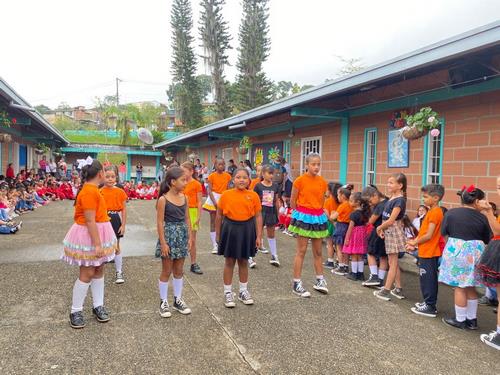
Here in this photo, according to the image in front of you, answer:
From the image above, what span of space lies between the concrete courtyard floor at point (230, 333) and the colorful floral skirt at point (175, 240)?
65cm

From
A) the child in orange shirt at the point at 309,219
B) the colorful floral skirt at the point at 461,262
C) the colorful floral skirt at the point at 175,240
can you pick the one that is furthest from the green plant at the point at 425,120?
the colorful floral skirt at the point at 175,240

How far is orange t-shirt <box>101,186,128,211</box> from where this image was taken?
5.27 m

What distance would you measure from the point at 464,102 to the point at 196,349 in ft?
19.2

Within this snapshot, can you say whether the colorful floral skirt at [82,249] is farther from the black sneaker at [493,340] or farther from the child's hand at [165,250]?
the black sneaker at [493,340]

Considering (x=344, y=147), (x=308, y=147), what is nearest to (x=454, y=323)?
(x=344, y=147)

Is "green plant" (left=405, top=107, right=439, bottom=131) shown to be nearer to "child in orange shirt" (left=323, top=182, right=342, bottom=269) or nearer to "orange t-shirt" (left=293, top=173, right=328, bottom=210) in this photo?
"child in orange shirt" (left=323, top=182, right=342, bottom=269)

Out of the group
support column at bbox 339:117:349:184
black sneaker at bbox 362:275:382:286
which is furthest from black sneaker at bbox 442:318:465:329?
support column at bbox 339:117:349:184

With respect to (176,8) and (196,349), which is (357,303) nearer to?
(196,349)

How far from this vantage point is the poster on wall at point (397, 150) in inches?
309

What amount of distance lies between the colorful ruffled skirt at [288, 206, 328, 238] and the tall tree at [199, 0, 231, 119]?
103 feet

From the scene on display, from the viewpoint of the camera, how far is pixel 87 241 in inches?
150

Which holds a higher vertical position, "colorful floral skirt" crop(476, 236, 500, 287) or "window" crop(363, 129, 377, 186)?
"window" crop(363, 129, 377, 186)

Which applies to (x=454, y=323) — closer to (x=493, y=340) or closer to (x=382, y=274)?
(x=493, y=340)

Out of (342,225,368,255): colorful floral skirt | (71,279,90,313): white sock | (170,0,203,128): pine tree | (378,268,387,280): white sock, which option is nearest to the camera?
(71,279,90,313): white sock
